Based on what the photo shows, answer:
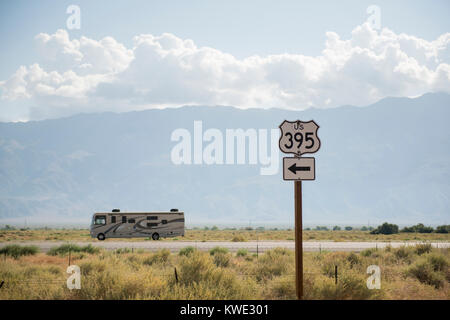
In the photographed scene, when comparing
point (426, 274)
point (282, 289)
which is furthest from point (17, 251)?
point (426, 274)

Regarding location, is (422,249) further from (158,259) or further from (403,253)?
(158,259)

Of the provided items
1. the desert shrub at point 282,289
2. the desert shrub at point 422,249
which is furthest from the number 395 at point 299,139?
the desert shrub at point 422,249

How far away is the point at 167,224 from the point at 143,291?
31241 millimetres

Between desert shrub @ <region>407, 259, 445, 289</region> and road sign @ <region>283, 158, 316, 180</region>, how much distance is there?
7035 mm

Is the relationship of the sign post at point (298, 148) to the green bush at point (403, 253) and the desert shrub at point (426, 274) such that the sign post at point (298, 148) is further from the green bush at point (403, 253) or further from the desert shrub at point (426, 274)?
the green bush at point (403, 253)

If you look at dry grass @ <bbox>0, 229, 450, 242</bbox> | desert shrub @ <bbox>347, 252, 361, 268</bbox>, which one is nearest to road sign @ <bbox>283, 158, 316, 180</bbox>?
desert shrub @ <bbox>347, 252, 361, 268</bbox>

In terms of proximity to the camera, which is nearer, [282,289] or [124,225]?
[282,289]

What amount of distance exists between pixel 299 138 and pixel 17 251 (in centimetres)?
2052

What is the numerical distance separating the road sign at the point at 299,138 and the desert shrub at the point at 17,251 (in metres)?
19.3

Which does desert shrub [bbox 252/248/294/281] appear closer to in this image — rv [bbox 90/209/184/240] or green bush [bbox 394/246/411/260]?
green bush [bbox 394/246/411/260]

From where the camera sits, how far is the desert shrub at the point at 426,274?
48.3 ft

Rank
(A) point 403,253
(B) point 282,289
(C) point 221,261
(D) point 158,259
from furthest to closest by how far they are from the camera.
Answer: (A) point 403,253 < (D) point 158,259 < (C) point 221,261 < (B) point 282,289

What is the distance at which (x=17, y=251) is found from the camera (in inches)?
981
